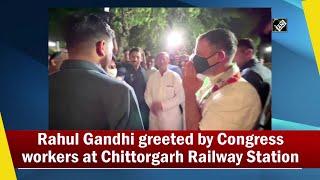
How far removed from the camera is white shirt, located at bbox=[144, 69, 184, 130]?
12.0 feet

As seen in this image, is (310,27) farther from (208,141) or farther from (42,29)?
(42,29)

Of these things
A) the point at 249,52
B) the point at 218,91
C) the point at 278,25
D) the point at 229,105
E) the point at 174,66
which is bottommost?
the point at 229,105

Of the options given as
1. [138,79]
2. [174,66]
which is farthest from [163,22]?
[138,79]

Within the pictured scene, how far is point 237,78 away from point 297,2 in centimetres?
81

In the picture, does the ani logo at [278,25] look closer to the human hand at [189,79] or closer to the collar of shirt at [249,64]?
the collar of shirt at [249,64]

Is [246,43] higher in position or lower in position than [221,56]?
higher

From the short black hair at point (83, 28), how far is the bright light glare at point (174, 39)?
490mm

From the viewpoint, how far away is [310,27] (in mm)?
3664

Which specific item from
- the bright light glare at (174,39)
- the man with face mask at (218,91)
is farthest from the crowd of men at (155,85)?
Result: the bright light glare at (174,39)

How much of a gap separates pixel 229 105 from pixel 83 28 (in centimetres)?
137

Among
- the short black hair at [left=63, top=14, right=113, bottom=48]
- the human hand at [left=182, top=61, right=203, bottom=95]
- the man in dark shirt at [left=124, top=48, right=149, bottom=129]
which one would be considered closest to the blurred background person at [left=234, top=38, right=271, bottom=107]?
the human hand at [left=182, top=61, right=203, bottom=95]

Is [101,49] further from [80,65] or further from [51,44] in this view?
[51,44]

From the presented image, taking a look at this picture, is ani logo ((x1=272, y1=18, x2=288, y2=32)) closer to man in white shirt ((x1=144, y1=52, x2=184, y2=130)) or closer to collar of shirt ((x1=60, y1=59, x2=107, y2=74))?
man in white shirt ((x1=144, y1=52, x2=184, y2=130))

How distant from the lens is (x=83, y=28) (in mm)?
3693
